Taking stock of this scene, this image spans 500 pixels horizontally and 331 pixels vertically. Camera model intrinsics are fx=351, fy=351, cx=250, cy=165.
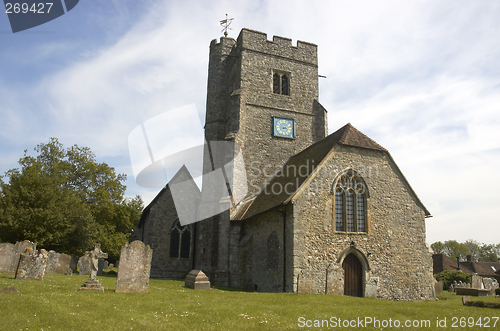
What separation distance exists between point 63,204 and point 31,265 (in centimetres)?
1356

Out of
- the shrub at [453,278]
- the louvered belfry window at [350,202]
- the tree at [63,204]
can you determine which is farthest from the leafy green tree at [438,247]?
the louvered belfry window at [350,202]

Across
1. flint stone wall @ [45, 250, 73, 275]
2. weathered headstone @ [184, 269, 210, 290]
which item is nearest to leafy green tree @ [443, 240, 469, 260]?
weathered headstone @ [184, 269, 210, 290]

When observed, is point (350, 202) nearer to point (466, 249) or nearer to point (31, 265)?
point (31, 265)

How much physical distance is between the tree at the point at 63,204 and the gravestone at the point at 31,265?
11.6 metres

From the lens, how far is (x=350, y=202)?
Result: 1545 cm

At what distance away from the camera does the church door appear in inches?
568

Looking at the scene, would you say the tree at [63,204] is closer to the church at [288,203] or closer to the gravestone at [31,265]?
the church at [288,203]

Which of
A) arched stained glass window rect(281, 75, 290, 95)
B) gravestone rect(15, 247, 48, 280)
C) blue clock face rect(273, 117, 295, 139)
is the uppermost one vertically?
arched stained glass window rect(281, 75, 290, 95)

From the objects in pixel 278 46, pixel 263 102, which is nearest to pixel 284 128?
pixel 263 102

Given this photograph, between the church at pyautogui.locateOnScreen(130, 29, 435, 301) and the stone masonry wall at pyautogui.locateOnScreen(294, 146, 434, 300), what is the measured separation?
0.14 feet

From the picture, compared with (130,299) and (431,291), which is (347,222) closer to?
(431,291)

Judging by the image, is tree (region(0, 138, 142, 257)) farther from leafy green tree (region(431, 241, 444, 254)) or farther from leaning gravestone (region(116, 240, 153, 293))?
leafy green tree (region(431, 241, 444, 254))

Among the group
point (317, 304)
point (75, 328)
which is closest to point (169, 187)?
point (317, 304)

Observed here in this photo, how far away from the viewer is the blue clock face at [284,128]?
2291cm
